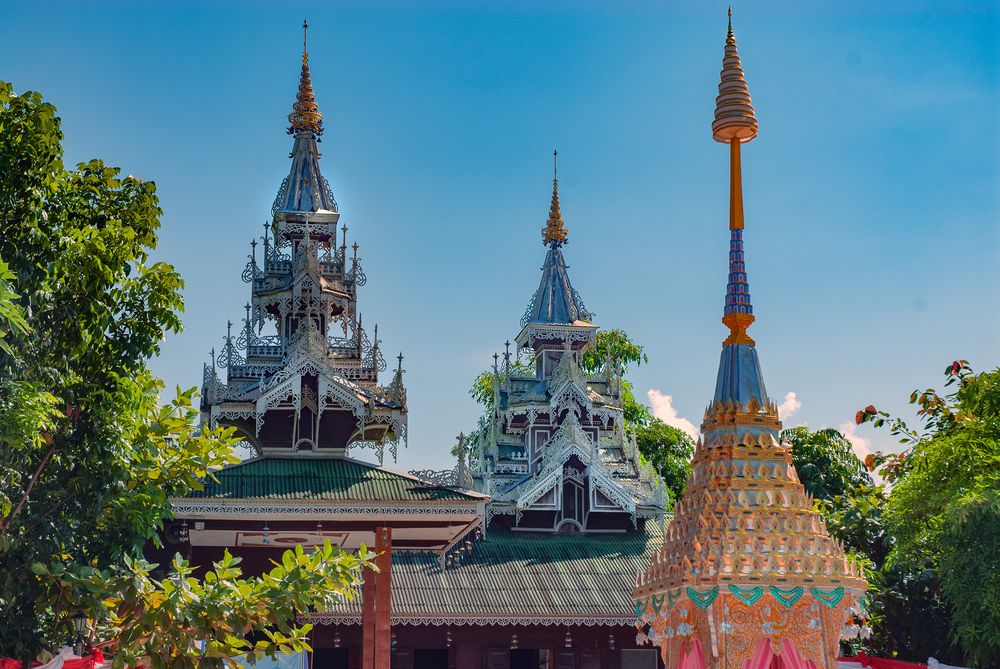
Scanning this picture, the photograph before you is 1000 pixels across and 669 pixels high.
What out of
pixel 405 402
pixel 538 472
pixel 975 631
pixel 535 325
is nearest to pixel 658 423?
pixel 535 325

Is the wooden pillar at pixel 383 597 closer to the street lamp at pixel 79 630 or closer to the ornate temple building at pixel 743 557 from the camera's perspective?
the street lamp at pixel 79 630

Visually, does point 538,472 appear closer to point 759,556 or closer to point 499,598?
point 499,598

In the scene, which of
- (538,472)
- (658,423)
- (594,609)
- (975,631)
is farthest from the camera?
(658,423)

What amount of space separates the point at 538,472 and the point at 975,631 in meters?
15.8

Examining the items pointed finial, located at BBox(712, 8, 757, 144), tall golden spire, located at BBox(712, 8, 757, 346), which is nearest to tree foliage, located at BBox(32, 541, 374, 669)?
tall golden spire, located at BBox(712, 8, 757, 346)

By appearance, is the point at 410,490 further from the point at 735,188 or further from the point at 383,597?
the point at 735,188

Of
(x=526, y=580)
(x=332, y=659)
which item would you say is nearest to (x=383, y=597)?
(x=526, y=580)

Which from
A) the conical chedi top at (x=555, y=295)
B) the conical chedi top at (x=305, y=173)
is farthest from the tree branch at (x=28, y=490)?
the conical chedi top at (x=555, y=295)

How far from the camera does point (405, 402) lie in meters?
26.3

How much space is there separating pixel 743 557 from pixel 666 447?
37.5m

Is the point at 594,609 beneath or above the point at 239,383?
beneath

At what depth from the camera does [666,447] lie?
171ft

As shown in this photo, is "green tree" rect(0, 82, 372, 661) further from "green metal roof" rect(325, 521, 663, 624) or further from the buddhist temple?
"green metal roof" rect(325, 521, 663, 624)

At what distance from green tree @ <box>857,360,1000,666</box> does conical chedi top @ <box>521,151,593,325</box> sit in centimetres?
1813
